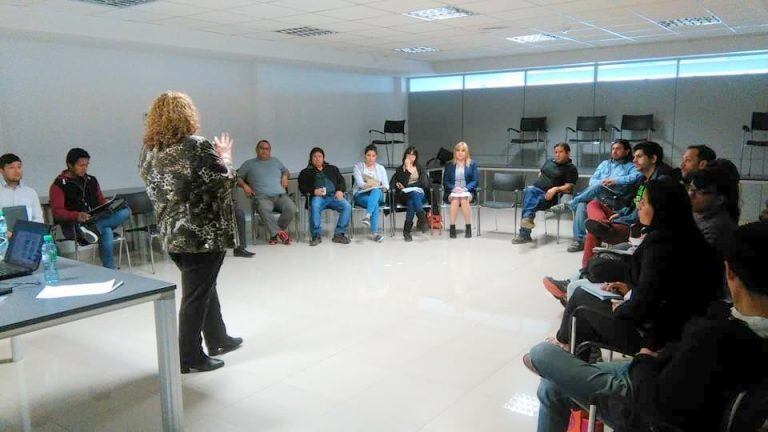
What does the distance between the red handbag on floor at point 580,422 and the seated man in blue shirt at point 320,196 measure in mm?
4705

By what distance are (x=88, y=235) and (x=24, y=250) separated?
2590mm

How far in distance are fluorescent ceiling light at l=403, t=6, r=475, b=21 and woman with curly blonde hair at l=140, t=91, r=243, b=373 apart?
12.3 ft

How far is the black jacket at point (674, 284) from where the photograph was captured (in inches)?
83.8

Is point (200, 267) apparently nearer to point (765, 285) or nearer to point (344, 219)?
point (765, 285)

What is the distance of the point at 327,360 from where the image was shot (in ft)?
10.5

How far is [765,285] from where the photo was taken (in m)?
1.43

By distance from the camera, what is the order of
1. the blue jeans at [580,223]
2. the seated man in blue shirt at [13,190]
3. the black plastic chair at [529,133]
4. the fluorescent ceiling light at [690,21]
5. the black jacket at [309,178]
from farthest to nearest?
1. the black plastic chair at [529,133]
2. the black jacket at [309,178]
3. the fluorescent ceiling light at [690,21]
4. the blue jeans at [580,223]
5. the seated man in blue shirt at [13,190]

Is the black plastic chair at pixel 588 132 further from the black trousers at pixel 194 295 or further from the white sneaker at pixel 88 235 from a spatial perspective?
the black trousers at pixel 194 295

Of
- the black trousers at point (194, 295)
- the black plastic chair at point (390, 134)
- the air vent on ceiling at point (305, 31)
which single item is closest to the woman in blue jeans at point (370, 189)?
the air vent on ceiling at point (305, 31)

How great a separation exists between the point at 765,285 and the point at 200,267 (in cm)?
245

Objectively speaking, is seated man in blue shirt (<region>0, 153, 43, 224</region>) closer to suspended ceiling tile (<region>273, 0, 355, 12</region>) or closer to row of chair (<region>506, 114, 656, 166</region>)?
suspended ceiling tile (<region>273, 0, 355, 12</region>)

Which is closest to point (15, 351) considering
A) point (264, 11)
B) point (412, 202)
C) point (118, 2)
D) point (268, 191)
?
point (118, 2)

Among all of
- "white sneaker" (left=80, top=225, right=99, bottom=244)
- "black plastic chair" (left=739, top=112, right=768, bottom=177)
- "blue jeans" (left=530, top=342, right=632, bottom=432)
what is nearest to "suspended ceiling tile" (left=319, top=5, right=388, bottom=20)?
"white sneaker" (left=80, top=225, right=99, bottom=244)

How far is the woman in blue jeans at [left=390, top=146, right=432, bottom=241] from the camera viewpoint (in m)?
6.93
